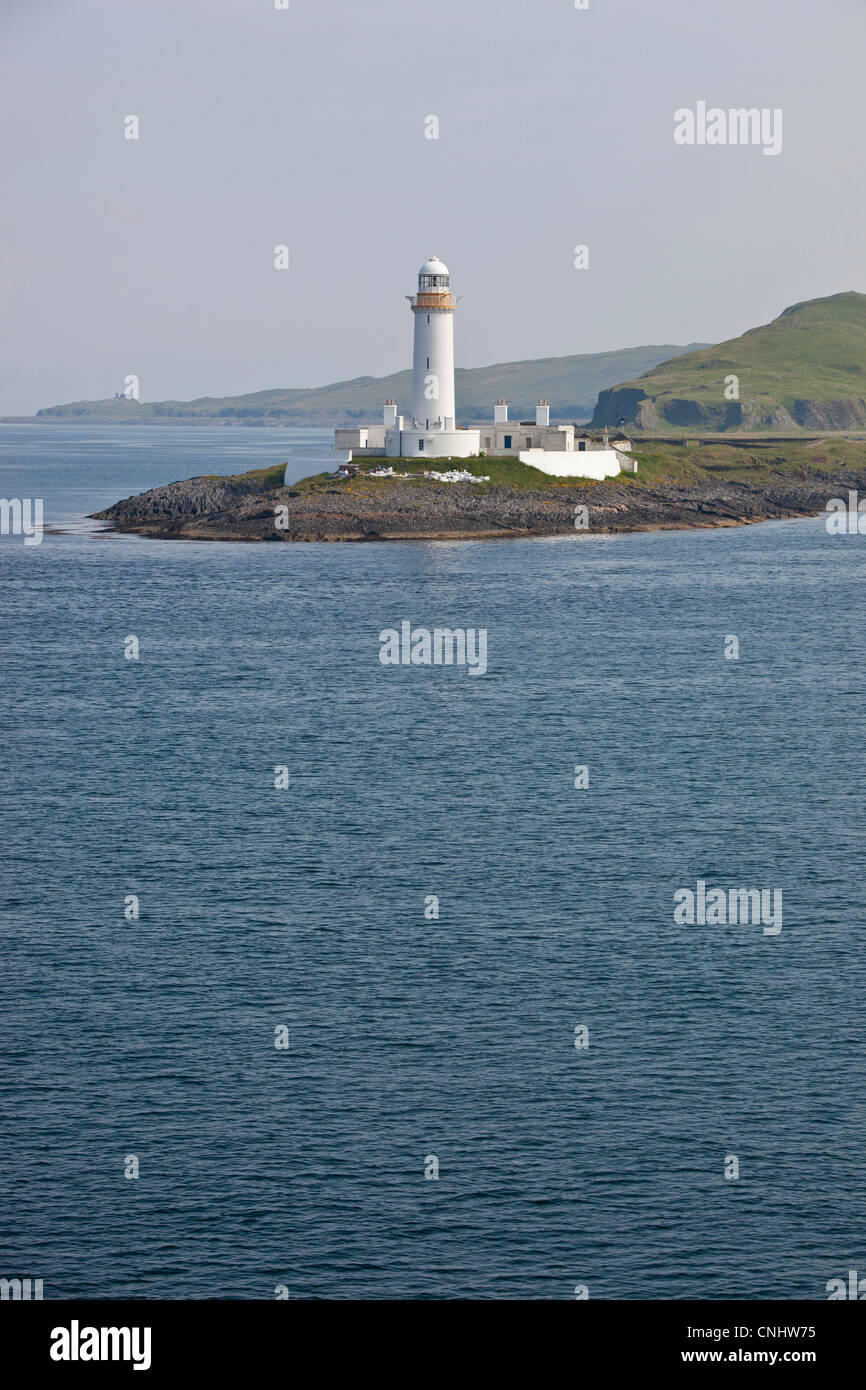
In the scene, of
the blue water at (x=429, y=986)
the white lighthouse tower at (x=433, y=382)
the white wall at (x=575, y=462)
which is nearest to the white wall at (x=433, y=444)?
the white lighthouse tower at (x=433, y=382)

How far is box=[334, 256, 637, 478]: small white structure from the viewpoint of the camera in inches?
5655

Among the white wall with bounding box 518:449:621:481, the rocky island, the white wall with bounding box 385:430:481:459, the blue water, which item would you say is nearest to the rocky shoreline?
the rocky island

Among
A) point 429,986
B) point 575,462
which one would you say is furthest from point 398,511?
point 429,986

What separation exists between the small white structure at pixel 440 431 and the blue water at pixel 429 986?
69.5 metres

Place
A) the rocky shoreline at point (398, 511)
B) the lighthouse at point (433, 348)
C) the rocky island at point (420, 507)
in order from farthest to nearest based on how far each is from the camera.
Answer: the lighthouse at point (433, 348), the rocky island at point (420, 507), the rocky shoreline at point (398, 511)

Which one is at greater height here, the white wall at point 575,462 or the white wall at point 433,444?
the white wall at point 433,444

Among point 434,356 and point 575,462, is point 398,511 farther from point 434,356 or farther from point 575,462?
point 575,462

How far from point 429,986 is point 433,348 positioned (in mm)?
111747

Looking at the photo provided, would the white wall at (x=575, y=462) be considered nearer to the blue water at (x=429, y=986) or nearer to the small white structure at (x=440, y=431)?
the small white structure at (x=440, y=431)

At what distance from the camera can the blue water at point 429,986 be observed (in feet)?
97.2

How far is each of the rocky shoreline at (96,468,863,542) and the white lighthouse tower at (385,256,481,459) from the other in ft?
21.7

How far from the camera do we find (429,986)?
39531 mm

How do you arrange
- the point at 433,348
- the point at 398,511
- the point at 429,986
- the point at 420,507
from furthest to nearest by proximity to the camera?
the point at 433,348, the point at 420,507, the point at 398,511, the point at 429,986
